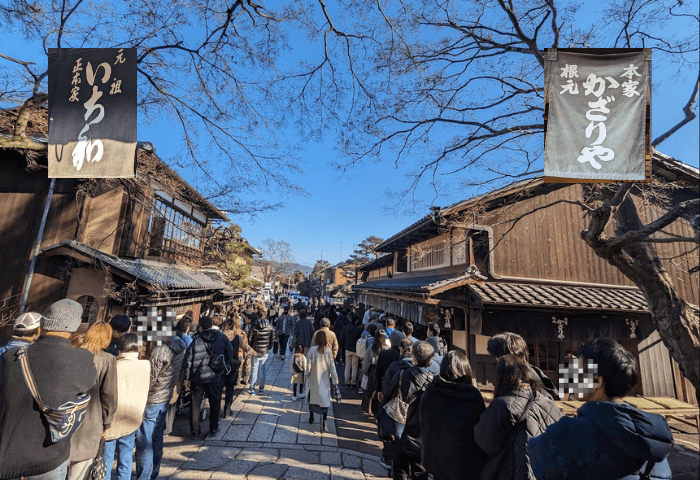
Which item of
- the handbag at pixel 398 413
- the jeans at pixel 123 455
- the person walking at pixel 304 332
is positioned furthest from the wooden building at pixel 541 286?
the jeans at pixel 123 455

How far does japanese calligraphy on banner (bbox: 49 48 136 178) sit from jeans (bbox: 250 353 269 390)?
4.98m

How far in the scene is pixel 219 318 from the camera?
6250 millimetres

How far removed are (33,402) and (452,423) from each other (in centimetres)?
320

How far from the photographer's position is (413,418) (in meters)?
3.23

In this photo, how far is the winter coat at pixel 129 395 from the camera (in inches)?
128

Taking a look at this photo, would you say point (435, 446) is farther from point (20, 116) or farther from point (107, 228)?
point (107, 228)

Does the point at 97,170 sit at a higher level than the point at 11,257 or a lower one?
higher

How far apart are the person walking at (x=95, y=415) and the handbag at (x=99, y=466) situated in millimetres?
133

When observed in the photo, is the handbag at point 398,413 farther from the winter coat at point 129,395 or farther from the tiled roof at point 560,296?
the tiled roof at point 560,296

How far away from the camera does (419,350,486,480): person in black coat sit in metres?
2.55

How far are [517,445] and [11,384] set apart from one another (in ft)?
12.1

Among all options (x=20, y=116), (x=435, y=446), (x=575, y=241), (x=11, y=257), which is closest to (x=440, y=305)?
(x=575, y=241)

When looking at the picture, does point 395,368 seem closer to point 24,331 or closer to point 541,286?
point 24,331

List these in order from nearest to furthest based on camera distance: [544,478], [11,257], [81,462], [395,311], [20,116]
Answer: [544,478] → [81,462] → [20,116] → [11,257] → [395,311]
